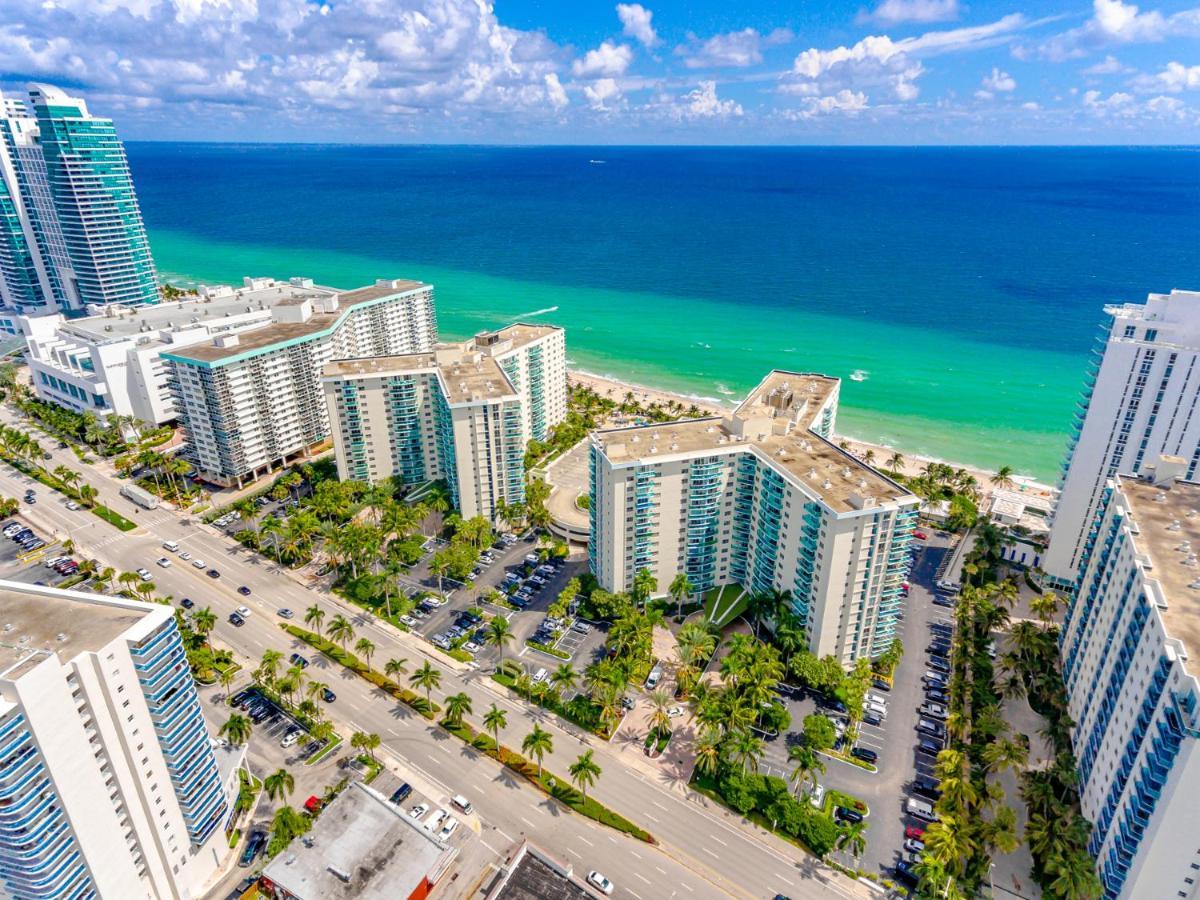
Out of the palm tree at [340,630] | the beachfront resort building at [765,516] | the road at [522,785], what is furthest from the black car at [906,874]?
the palm tree at [340,630]

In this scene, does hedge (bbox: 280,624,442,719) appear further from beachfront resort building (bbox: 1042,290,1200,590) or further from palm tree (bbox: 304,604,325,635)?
beachfront resort building (bbox: 1042,290,1200,590)

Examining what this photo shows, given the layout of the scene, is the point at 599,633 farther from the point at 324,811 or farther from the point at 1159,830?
the point at 1159,830

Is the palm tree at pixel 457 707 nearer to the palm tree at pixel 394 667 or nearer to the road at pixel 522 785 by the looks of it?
the road at pixel 522 785

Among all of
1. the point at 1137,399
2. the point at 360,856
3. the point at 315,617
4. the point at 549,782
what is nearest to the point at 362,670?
the point at 315,617

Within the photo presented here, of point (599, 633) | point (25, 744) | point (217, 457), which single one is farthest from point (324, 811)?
point (217, 457)

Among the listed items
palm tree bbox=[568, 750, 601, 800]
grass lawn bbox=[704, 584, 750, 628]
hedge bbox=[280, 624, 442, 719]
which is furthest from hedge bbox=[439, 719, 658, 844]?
grass lawn bbox=[704, 584, 750, 628]

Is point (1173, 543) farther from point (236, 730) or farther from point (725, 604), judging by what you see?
point (236, 730)
